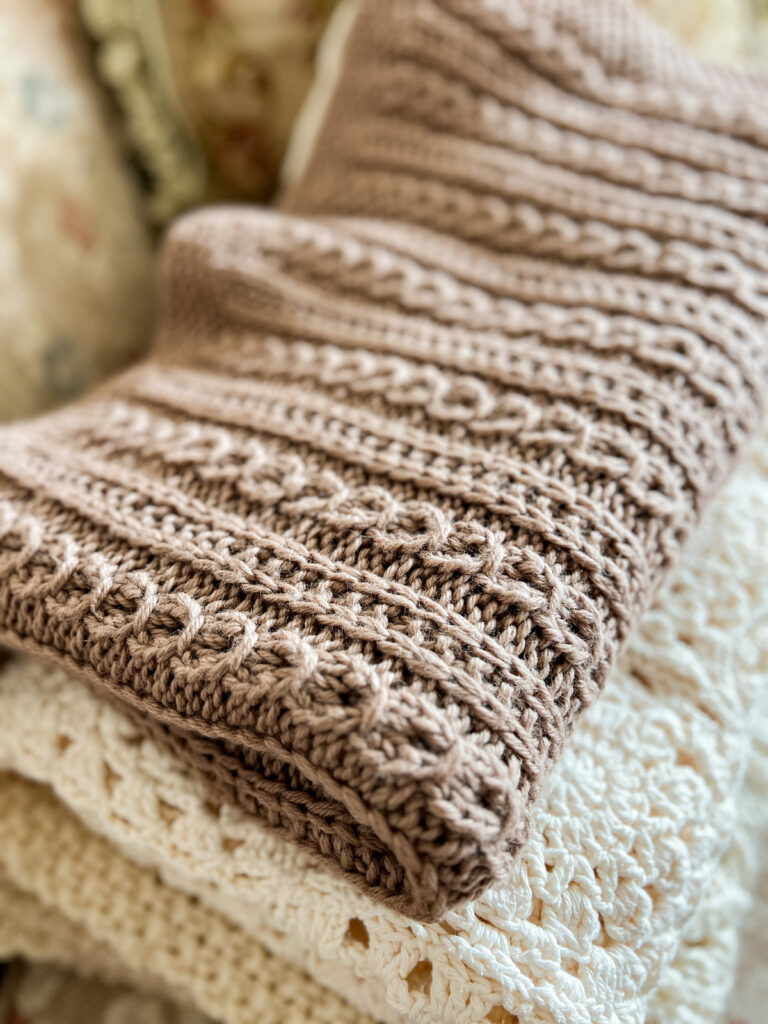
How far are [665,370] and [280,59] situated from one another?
0.57 meters

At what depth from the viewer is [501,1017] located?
44 centimetres

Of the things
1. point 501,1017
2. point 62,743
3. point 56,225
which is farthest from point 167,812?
point 56,225

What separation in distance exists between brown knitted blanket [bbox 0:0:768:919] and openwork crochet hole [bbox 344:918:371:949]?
0.07 m

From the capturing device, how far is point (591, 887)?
46cm

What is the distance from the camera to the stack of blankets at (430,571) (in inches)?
16.3

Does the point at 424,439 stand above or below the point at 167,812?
above

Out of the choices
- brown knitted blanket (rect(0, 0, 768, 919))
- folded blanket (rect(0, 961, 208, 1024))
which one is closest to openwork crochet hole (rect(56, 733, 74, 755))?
brown knitted blanket (rect(0, 0, 768, 919))

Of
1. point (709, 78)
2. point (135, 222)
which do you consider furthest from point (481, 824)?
point (135, 222)

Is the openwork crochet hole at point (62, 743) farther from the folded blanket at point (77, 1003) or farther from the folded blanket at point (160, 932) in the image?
the folded blanket at point (77, 1003)

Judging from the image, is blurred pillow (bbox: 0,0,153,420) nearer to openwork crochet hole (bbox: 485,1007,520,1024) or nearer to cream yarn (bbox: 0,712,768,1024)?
cream yarn (bbox: 0,712,768,1024)

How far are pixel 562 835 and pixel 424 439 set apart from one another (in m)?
0.25

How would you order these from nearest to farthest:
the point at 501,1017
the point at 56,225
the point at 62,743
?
1. the point at 501,1017
2. the point at 62,743
3. the point at 56,225

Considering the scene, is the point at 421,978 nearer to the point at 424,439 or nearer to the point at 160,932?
the point at 160,932

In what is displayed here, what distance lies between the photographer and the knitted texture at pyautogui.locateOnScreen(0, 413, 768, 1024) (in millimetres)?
441
